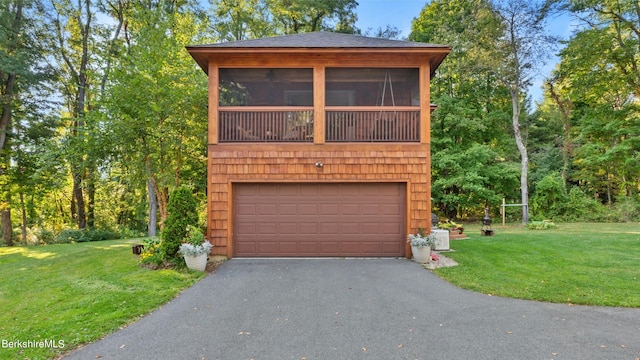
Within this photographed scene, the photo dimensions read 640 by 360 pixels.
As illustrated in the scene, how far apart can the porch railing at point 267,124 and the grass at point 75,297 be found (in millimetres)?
3372

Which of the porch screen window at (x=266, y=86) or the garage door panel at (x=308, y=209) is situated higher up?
the porch screen window at (x=266, y=86)

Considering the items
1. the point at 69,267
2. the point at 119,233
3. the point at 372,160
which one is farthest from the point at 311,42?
the point at 119,233

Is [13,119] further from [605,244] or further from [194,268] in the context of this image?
[605,244]

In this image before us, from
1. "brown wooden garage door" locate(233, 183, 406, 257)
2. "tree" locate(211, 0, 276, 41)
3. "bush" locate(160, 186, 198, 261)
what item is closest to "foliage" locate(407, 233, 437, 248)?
"brown wooden garage door" locate(233, 183, 406, 257)

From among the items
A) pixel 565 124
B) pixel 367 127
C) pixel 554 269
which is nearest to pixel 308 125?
pixel 367 127

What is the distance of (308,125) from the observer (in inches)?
297

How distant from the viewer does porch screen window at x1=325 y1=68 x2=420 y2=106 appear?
25.7 feet

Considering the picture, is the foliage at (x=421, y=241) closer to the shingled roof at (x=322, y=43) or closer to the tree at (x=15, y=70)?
the shingled roof at (x=322, y=43)

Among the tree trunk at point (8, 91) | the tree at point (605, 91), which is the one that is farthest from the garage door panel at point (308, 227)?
the tree at point (605, 91)

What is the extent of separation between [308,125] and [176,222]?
367cm

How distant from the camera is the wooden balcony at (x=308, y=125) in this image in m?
7.50

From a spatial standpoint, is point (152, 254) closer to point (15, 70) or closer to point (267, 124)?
point (267, 124)

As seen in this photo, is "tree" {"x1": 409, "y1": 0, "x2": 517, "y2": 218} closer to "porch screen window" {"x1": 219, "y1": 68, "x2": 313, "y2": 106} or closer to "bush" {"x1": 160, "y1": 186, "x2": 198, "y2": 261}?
"porch screen window" {"x1": 219, "y1": 68, "x2": 313, "y2": 106}

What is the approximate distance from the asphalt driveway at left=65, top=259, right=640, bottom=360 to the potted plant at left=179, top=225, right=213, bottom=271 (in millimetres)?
759
